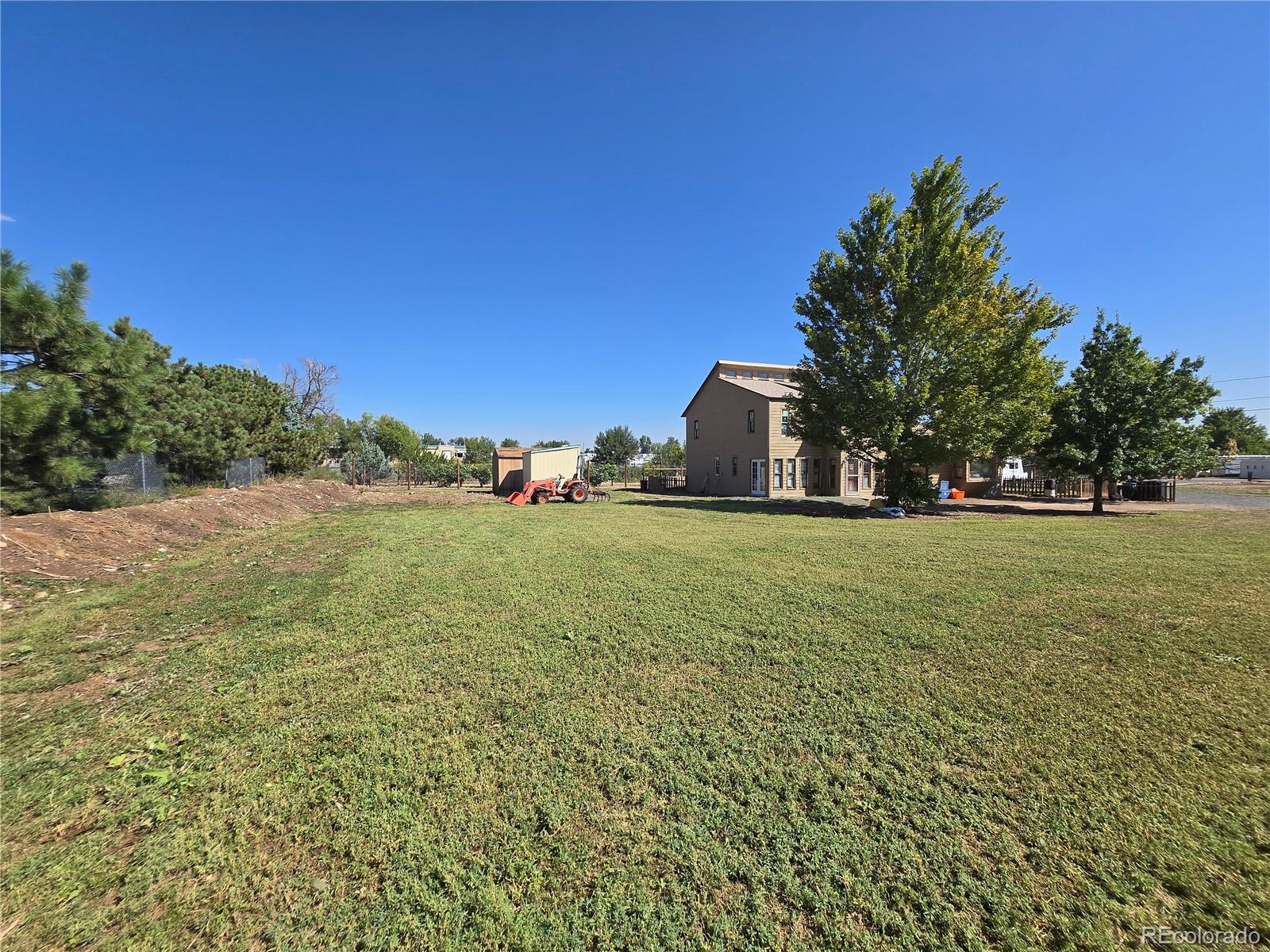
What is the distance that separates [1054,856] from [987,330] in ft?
64.7

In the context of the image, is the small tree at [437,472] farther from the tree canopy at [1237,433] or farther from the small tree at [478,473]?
the tree canopy at [1237,433]

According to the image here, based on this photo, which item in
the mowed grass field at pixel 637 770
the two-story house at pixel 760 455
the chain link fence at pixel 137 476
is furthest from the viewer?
the two-story house at pixel 760 455

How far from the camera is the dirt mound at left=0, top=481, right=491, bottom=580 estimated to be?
22.8 feet

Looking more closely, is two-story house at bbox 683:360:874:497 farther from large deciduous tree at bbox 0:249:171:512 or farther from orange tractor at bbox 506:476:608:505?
large deciduous tree at bbox 0:249:171:512

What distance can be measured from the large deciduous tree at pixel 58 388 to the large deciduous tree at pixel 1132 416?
26.1m

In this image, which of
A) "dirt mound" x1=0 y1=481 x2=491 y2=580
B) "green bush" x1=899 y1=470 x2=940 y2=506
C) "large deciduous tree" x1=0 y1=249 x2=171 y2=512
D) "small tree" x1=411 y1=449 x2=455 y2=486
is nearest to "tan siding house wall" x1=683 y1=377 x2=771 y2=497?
"green bush" x1=899 y1=470 x2=940 y2=506

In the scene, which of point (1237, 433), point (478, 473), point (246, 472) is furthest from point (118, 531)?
point (1237, 433)

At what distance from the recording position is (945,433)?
1647cm

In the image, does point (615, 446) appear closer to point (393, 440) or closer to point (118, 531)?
point (393, 440)

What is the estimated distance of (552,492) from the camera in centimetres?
2136

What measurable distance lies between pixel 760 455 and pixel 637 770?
23399 millimetres

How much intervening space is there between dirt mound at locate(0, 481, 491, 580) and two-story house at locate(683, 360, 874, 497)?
2039 centimetres

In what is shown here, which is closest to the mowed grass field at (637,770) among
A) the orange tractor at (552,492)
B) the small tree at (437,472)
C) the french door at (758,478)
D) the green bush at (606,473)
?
the orange tractor at (552,492)

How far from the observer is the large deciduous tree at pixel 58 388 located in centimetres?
664
